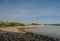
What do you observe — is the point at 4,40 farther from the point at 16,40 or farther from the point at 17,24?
the point at 17,24

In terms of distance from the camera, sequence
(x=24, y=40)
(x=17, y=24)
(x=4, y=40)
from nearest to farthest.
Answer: (x=4, y=40) < (x=24, y=40) < (x=17, y=24)

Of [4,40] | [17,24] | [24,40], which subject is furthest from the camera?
[17,24]

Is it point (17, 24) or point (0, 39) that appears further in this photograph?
point (17, 24)

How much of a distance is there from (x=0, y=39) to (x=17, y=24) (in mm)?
44134

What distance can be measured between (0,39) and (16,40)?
1.04m

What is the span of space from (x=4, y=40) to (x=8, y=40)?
0.88 ft

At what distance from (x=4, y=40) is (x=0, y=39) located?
1.26ft

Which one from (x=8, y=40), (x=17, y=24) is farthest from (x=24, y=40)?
(x=17, y=24)

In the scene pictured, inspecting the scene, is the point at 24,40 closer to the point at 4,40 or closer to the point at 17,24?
the point at 4,40

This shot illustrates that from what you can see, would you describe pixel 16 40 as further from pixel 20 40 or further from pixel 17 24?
pixel 17 24

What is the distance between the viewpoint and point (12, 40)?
35.1 feet

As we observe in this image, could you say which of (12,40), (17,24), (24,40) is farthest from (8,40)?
(17,24)

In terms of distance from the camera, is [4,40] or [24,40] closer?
[4,40]

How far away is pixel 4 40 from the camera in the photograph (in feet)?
34.5
